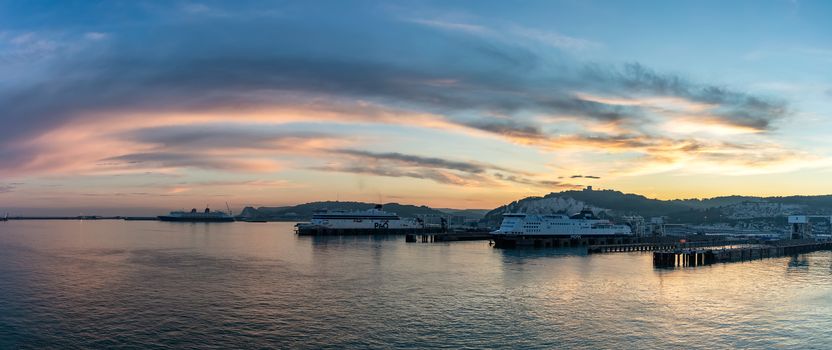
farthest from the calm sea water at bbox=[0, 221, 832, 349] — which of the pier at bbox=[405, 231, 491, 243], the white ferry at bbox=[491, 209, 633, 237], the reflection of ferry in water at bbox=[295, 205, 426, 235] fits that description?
the reflection of ferry in water at bbox=[295, 205, 426, 235]

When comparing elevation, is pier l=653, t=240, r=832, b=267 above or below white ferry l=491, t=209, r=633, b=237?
below

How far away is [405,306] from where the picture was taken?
43812 mm

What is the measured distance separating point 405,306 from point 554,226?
3552 inches

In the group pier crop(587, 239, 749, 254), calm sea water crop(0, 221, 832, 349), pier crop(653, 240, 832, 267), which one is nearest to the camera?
calm sea water crop(0, 221, 832, 349)

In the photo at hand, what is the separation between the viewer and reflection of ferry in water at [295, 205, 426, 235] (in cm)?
17312

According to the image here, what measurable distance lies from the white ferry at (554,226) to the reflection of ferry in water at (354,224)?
207ft

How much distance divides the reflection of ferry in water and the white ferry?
6305 cm

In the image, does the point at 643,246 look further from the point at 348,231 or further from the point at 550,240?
the point at 348,231

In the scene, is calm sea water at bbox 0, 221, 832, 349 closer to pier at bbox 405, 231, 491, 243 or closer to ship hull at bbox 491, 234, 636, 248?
ship hull at bbox 491, 234, 636, 248

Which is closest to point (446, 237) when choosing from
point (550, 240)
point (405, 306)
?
point (550, 240)

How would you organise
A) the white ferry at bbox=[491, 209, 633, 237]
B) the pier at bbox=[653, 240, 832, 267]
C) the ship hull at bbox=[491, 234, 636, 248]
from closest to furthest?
1. the pier at bbox=[653, 240, 832, 267]
2. the ship hull at bbox=[491, 234, 636, 248]
3. the white ferry at bbox=[491, 209, 633, 237]

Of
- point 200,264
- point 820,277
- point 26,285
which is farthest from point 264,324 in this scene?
point 820,277

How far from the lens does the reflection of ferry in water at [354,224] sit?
6816 inches

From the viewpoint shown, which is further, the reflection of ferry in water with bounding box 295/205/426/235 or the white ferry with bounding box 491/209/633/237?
the reflection of ferry in water with bounding box 295/205/426/235
